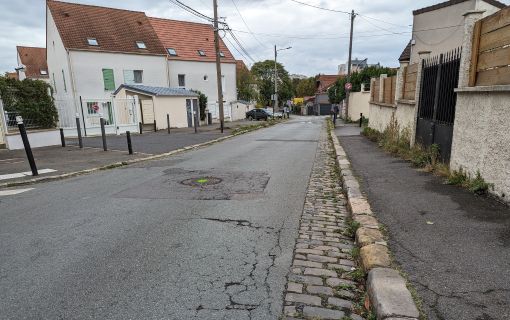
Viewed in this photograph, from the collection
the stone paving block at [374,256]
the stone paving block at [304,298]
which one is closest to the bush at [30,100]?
the stone paving block at [304,298]

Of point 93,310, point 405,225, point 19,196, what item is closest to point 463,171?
point 405,225

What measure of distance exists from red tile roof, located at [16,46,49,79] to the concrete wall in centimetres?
3051

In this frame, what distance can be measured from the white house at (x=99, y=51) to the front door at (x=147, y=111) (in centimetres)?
319

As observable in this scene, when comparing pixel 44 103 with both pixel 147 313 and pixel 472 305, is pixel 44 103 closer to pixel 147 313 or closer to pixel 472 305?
pixel 147 313

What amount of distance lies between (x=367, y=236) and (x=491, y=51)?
12.1ft

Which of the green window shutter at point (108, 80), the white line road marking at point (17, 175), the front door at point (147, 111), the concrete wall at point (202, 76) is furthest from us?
the concrete wall at point (202, 76)

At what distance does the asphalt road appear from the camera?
2826 millimetres

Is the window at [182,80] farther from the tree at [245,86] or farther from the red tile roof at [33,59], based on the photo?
the red tile roof at [33,59]

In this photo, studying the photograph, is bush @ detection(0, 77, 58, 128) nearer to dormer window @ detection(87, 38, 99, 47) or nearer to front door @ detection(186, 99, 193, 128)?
front door @ detection(186, 99, 193, 128)

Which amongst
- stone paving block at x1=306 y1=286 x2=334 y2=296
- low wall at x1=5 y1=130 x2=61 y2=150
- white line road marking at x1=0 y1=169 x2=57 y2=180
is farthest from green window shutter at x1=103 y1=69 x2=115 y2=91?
stone paving block at x1=306 y1=286 x2=334 y2=296

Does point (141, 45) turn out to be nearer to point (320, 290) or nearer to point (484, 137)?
point (484, 137)

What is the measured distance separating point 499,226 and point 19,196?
26.1 feet

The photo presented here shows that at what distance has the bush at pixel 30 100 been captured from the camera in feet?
44.3

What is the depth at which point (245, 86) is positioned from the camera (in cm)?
6050
